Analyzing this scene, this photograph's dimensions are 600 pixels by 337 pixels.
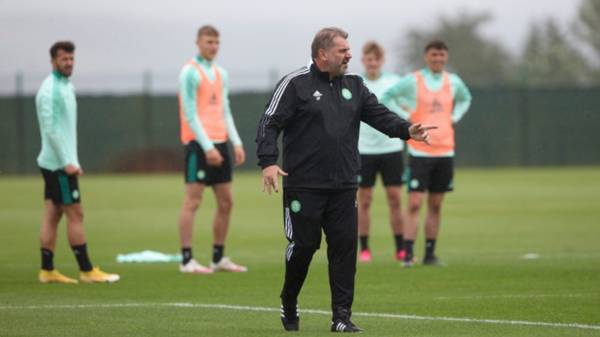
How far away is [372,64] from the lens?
15234mm

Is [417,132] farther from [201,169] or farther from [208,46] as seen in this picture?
[208,46]

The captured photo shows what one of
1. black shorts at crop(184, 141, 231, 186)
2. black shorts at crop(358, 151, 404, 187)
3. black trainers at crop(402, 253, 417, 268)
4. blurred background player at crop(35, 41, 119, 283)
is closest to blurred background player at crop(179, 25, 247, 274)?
black shorts at crop(184, 141, 231, 186)

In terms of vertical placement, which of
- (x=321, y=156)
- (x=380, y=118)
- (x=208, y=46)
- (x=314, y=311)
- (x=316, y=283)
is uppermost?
(x=208, y=46)

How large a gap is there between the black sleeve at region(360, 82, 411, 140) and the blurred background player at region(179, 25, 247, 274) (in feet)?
14.3

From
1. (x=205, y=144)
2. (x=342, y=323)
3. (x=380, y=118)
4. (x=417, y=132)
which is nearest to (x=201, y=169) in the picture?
(x=205, y=144)

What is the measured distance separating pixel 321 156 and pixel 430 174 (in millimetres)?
5334

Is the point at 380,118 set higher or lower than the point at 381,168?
higher

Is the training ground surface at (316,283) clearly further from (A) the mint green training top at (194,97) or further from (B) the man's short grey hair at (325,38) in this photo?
(B) the man's short grey hair at (325,38)

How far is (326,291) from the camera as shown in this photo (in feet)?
38.8

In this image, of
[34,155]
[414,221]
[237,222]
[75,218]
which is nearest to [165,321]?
[75,218]

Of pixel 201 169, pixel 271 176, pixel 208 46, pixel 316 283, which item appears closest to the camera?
pixel 271 176

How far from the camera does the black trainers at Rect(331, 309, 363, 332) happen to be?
896 centimetres

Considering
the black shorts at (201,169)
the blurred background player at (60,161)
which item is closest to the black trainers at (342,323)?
the blurred background player at (60,161)

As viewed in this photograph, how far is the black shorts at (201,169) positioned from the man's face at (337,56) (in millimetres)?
4750
